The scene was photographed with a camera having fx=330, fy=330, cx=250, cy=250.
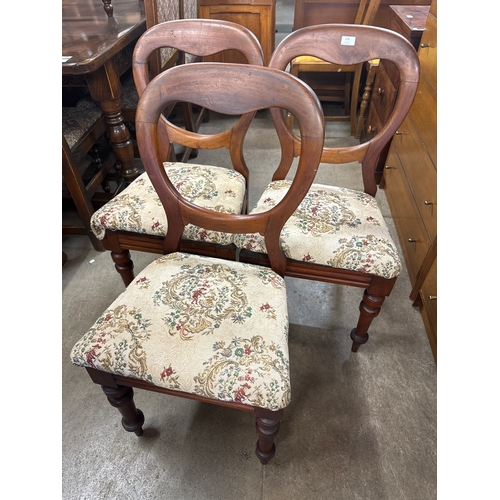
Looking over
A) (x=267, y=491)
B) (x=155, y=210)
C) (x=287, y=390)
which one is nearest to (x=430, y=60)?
(x=155, y=210)

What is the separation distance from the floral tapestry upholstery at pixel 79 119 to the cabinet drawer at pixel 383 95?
4.72ft

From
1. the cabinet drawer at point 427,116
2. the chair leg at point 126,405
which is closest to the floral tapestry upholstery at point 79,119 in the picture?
the chair leg at point 126,405

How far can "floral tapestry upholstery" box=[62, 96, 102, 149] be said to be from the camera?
1.39 metres

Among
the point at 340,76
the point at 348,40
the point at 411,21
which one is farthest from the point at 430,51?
the point at 340,76

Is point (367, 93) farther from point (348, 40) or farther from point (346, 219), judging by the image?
point (346, 219)

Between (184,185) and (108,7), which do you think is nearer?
(184,185)

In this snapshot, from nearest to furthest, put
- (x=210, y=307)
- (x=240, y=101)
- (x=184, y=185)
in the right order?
1. (x=240, y=101)
2. (x=210, y=307)
3. (x=184, y=185)

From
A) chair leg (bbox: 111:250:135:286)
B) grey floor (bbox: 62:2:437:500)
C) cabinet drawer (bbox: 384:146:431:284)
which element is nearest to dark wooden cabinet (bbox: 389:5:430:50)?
cabinet drawer (bbox: 384:146:431:284)

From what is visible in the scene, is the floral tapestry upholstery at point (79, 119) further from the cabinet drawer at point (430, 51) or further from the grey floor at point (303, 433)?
the cabinet drawer at point (430, 51)

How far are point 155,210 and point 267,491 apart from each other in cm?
85

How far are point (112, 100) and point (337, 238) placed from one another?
3.62ft

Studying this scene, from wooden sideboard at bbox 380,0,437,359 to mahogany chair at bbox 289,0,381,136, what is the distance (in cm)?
75

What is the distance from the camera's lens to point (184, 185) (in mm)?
1078

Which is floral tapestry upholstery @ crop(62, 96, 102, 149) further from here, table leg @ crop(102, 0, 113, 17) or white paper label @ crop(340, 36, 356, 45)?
white paper label @ crop(340, 36, 356, 45)
